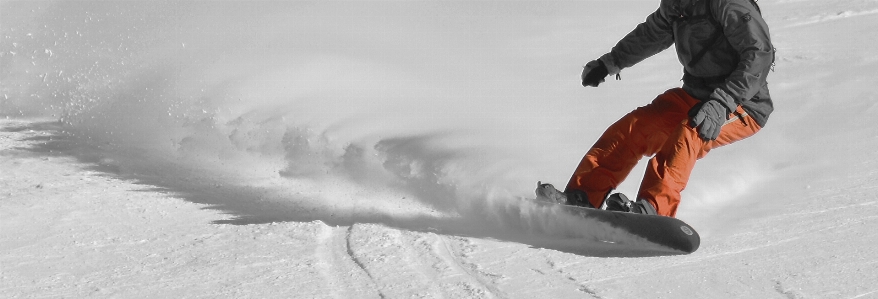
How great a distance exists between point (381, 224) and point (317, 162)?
1569 mm

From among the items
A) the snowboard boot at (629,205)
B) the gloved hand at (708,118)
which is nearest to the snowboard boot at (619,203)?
the snowboard boot at (629,205)

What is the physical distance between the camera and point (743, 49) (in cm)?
470

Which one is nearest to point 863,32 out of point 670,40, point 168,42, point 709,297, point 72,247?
point 670,40

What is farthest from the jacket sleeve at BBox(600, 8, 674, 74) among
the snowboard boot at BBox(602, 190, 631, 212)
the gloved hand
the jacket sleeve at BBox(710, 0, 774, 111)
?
the snowboard boot at BBox(602, 190, 631, 212)

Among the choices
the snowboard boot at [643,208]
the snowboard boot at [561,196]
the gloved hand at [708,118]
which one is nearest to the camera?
the snowboard boot at [643,208]

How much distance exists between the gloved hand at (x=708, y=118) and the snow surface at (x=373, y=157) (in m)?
0.47

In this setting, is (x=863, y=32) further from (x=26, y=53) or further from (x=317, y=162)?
(x=26, y=53)

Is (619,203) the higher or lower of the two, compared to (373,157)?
lower

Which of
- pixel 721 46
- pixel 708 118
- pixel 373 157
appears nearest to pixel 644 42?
pixel 721 46

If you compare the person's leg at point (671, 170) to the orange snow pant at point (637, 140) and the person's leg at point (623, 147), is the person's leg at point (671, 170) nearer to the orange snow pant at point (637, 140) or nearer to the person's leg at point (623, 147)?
the orange snow pant at point (637, 140)

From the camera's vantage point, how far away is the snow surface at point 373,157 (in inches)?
165

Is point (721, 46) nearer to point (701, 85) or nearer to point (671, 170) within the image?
point (701, 85)

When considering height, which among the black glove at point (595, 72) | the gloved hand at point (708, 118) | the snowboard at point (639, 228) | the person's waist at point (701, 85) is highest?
the black glove at point (595, 72)

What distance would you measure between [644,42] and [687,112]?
1.79ft
